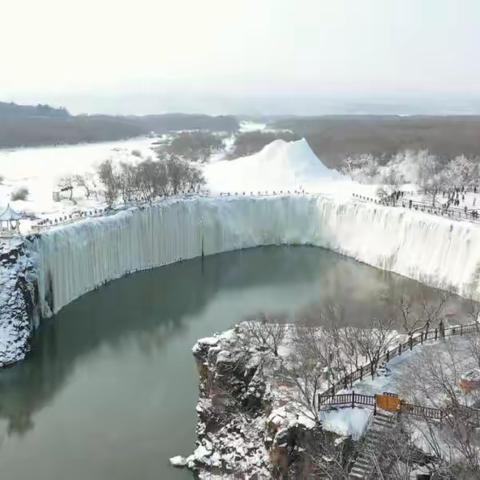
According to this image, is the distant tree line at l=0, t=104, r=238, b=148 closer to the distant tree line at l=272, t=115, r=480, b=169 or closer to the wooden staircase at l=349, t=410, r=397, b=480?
the distant tree line at l=272, t=115, r=480, b=169

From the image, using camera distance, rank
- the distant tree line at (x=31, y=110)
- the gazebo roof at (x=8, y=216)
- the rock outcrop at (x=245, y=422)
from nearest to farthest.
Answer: the rock outcrop at (x=245, y=422) < the gazebo roof at (x=8, y=216) < the distant tree line at (x=31, y=110)

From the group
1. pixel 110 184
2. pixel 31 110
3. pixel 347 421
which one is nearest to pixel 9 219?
pixel 110 184

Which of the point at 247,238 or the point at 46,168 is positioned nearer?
the point at 247,238

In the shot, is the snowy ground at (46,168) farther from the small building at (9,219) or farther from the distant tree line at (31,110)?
the distant tree line at (31,110)

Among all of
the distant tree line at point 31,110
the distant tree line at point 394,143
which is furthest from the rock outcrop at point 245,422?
the distant tree line at point 31,110

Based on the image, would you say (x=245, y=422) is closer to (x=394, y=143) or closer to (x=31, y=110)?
(x=394, y=143)

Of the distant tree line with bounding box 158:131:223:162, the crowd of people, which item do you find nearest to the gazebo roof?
the crowd of people
